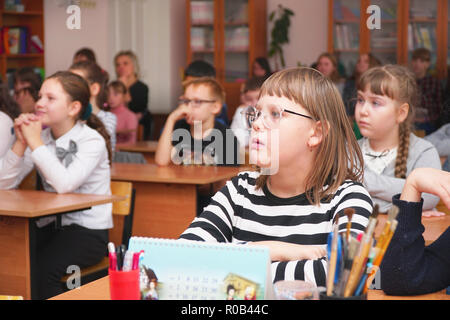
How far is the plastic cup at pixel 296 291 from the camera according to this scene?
37.3 inches

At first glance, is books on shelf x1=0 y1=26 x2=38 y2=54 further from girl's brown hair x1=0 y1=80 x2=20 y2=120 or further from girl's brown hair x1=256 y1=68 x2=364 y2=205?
girl's brown hair x1=256 y1=68 x2=364 y2=205

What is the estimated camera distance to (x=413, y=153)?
2582 millimetres

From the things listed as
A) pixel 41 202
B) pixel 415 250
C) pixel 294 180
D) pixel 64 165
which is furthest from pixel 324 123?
pixel 64 165

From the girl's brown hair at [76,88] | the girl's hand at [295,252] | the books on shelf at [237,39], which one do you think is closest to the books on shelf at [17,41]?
the books on shelf at [237,39]

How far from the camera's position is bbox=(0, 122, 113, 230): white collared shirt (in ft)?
9.27

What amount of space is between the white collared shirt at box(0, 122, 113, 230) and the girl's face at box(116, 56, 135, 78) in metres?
4.01

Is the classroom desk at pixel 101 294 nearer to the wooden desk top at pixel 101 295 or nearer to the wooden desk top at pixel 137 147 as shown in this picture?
the wooden desk top at pixel 101 295

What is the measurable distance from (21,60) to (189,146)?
4555 millimetres

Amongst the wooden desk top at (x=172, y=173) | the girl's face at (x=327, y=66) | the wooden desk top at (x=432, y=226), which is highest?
the girl's face at (x=327, y=66)

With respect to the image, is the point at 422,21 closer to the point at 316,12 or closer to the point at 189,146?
the point at 316,12

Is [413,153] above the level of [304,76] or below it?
below

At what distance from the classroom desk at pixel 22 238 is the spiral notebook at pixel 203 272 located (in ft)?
5.20

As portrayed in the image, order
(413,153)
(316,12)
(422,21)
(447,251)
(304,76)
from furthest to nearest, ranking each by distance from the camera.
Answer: (316,12) < (422,21) < (413,153) < (304,76) < (447,251)
